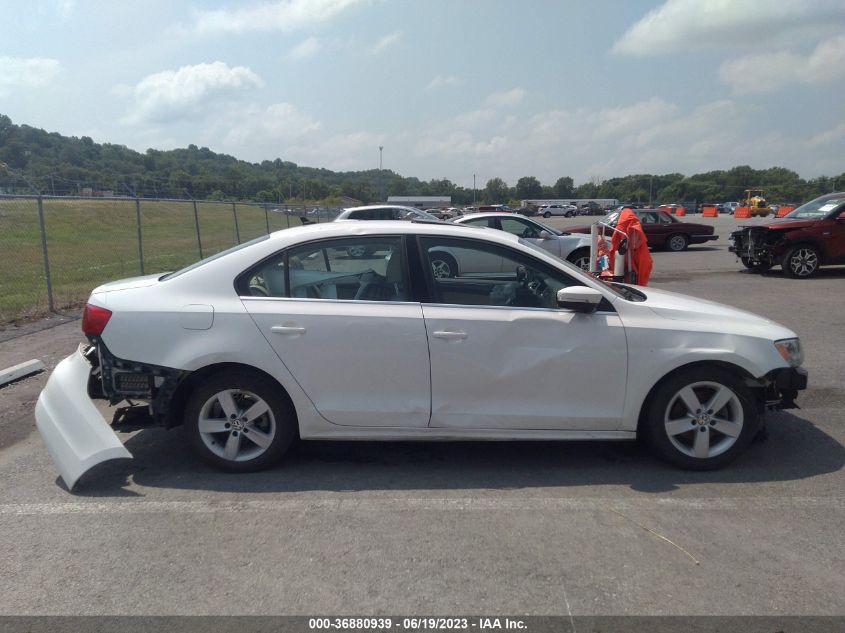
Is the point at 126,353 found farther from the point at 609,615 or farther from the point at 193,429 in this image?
the point at 609,615

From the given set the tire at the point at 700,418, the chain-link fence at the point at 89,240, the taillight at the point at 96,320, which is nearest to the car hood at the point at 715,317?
the tire at the point at 700,418

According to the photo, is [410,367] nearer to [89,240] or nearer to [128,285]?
[128,285]

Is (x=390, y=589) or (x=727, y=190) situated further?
(x=727, y=190)

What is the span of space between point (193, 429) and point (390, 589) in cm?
192

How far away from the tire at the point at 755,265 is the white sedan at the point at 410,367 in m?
12.3

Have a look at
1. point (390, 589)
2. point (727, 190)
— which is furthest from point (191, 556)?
point (727, 190)

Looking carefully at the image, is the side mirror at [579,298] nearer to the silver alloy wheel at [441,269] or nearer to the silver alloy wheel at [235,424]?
the silver alloy wheel at [441,269]

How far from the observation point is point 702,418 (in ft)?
14.5

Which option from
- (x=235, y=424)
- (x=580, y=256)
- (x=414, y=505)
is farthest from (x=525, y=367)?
(x=580, y=256)

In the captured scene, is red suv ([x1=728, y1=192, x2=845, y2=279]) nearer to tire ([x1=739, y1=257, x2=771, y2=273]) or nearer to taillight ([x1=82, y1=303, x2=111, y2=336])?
tire ([x1=739, y1=257, x2=771, y2=273])

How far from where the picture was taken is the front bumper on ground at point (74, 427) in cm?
425

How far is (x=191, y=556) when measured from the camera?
347 cm

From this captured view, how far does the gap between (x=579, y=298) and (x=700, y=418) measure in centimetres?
114

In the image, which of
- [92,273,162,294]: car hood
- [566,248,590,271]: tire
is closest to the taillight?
[92,273,162,294]: car hood
